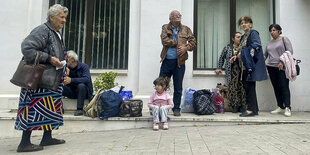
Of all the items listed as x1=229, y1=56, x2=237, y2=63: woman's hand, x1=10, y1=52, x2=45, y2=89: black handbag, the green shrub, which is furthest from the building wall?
x1=10, y1=52, x2=45, y2=89: black handbag

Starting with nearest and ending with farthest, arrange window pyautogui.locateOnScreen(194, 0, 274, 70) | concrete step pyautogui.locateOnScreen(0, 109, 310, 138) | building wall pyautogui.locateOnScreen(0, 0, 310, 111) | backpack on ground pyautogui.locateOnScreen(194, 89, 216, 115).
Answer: concrete step pyautogui.locateOnScreen(0, 109, 310, 138) < backpack on ground pyautogui.locateOnScreen(194, 89, 216, 115) < building wall pyautogui.locateOnScreen(0, 0, 310, 111) < window pyautogui.locateOnScreen(194, 0, 274, 70)

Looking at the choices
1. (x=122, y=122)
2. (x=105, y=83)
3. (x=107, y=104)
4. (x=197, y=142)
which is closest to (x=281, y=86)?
(x=197, y=142)

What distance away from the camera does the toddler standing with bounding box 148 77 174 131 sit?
415cm

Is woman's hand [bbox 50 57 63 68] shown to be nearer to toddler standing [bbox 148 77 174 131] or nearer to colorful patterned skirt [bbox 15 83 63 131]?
colorful patterned skirt [bbox 15 83 63 131]

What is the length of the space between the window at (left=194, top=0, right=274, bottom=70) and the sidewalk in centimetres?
285

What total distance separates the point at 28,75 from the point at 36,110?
0.51 m

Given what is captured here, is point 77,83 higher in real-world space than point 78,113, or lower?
higher

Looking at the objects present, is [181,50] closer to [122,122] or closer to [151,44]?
[151,44]

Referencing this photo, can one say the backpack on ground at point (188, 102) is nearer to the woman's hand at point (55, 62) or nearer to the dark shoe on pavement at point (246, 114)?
the dark shoe on pavement at point (246, 114)

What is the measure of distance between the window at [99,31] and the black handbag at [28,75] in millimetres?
3600

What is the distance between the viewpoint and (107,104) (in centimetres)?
427

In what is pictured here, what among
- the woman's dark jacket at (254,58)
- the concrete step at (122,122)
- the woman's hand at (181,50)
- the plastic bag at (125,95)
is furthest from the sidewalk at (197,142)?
the woman's hand at (181,50)

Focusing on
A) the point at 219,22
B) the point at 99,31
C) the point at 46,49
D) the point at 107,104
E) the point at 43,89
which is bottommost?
the point at 107,104

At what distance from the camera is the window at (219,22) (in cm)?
646
